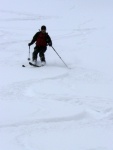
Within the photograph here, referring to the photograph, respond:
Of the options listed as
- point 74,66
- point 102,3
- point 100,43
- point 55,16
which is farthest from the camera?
point 102,3

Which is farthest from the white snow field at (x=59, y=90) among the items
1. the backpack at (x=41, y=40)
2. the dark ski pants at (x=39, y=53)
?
the backpack at (x=41, y=40)

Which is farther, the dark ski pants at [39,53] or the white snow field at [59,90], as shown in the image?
the dark ski pants at [39,53]

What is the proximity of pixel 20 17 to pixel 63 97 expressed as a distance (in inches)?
505

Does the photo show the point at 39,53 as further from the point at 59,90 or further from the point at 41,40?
the point at 59,90

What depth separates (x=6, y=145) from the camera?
6449 millimetres

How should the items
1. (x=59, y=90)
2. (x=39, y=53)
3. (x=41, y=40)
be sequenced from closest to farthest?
(x=59, y=90)
(x=41, y=40)
(x=39, y=53)

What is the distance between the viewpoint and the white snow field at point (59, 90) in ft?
22.7

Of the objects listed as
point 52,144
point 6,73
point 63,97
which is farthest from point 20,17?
point 52,144

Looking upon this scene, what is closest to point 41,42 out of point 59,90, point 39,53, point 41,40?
point 41,40

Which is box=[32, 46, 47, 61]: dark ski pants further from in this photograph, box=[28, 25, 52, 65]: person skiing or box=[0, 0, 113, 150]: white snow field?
box=[0, 0, 113, 150]: white snow field

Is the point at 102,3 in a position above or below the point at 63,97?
above

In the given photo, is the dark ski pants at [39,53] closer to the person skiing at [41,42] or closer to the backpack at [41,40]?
the person skiing at [41,42]

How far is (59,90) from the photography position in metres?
9.65

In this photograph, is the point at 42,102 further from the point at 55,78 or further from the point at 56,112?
the point at 55,78
